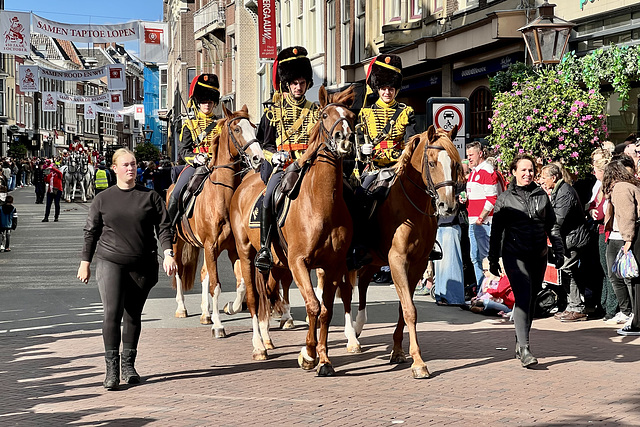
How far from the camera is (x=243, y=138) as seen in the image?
10.4 metres

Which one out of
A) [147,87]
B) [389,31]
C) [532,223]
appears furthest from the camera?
[147,87]

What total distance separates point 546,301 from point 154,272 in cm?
588

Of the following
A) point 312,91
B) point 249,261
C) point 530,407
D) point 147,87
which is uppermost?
point 147,87

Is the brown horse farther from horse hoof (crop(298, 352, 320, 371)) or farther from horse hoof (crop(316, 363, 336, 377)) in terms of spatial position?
horse hoof (crop(298, 352, 320, 371))

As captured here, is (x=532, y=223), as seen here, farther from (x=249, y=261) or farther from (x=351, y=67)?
(x=351, y=67)

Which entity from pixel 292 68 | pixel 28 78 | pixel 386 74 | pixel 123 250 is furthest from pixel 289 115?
pixel 28 78

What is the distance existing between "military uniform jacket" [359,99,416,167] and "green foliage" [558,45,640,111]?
220 inches

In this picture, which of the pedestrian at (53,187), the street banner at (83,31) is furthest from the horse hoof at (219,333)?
the pedestrian at (53,187)

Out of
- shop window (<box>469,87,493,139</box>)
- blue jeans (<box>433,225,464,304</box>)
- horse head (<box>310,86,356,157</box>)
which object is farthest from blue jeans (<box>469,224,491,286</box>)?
shop window (<box>469,87,493,139</box>)

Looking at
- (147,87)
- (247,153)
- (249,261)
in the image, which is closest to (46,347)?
(249,261)

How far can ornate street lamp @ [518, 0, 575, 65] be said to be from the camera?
13214 mm

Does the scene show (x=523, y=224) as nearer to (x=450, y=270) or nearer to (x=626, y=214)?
(x=626, y=214)

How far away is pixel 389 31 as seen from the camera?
23.8 metres

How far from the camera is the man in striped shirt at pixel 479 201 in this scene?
42.9ft
